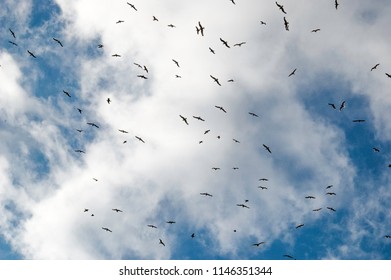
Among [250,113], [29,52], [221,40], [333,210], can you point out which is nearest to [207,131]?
[250,113]

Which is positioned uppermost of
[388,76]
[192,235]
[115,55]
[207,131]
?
[388,76]

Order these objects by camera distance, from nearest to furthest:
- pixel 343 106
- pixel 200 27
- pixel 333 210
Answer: pixel 200 27 < pixel 343 106 < pixel 333 210

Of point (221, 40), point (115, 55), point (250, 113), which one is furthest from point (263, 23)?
point (115, 55)

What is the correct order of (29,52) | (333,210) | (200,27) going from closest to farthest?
1. (200,27)
2. (29,52)
3. (333,210)

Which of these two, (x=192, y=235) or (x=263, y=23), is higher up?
(x=263, y=23)

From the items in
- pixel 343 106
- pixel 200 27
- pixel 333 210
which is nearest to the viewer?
pixel 200 27

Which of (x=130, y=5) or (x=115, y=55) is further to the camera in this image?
(x=115, y=55)

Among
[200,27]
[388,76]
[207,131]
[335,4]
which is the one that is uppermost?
[335,4]

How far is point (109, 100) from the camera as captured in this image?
1898 inches

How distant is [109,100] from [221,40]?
15466 mm

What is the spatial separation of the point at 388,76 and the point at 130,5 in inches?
1071

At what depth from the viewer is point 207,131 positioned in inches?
1848

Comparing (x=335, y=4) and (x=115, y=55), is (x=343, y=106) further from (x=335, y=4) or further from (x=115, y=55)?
(x=115, y=55)

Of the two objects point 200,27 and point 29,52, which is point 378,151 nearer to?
point 200,27
